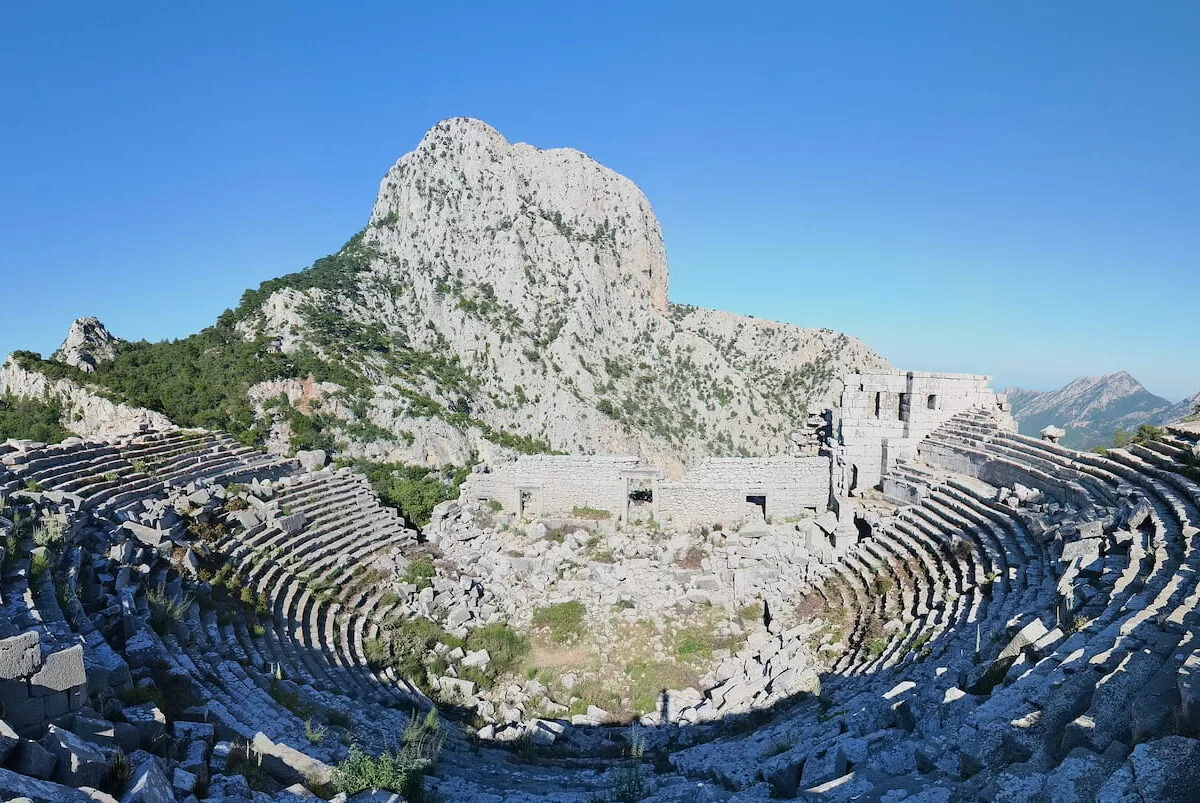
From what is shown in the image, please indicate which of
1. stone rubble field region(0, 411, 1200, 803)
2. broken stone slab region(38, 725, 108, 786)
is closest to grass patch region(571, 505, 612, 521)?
stone rubble field region(0, 411, 1200, 803)

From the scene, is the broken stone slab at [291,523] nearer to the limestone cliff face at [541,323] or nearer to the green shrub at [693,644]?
the green shrub at [693,644]

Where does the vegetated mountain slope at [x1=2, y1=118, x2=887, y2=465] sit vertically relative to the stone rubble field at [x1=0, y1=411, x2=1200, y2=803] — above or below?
above

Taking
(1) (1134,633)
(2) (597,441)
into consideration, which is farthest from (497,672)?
(2) (597,441)

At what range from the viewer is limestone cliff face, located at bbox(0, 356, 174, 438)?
2912 centimetres

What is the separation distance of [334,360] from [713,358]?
36.2m

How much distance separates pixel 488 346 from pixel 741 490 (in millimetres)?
37030

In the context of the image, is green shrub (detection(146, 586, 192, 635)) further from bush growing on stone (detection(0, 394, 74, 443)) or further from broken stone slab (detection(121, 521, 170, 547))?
bush growing on stone (detection(0, 394, 74, 443))

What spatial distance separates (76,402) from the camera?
1183 inches

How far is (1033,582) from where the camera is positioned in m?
10.9

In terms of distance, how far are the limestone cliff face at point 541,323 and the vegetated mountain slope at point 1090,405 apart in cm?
4422

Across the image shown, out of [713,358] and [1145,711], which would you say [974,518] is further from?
[713,358]

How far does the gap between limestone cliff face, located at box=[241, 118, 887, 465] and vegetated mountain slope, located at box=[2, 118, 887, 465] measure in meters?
0.18

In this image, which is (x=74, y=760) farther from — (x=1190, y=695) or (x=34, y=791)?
(x=1190, y=695)

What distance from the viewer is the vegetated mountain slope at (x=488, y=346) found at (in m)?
38.1
